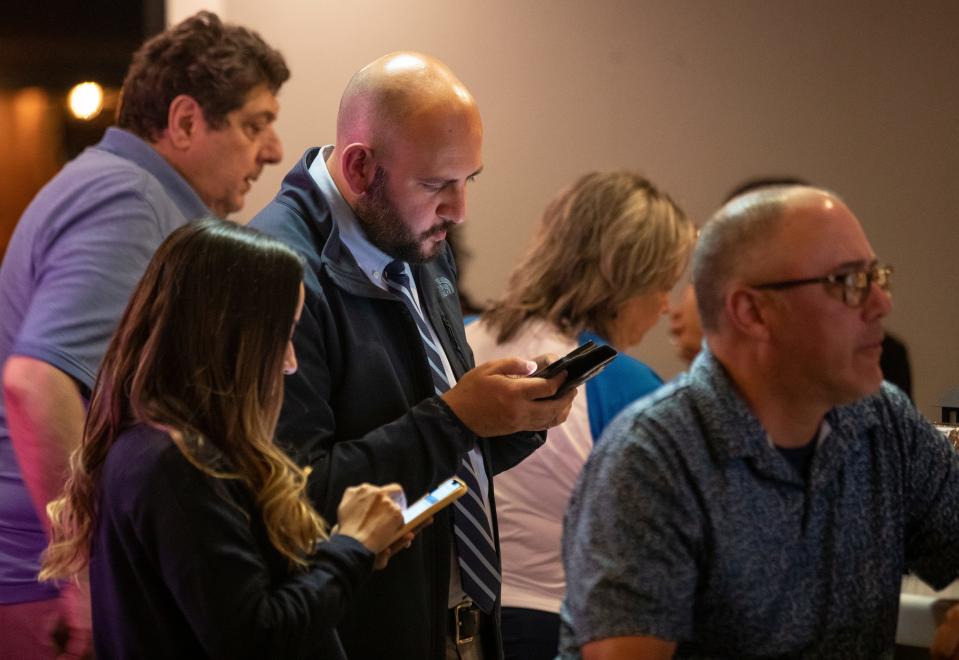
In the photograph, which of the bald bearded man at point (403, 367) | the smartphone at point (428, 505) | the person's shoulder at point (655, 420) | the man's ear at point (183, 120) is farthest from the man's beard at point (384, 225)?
the man's ear at point (183, 120)

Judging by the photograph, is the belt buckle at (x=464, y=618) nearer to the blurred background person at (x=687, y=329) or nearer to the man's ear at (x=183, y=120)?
the man's ear at (x=183, y=120)

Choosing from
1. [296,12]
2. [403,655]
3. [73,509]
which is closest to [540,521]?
[403,655]

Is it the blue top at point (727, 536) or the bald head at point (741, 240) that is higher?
the bald head at point (741, 240)

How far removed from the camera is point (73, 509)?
1.59 m

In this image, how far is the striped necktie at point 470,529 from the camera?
6.68 ft

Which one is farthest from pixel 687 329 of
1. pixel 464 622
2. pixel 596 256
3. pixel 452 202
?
pixel 464 622

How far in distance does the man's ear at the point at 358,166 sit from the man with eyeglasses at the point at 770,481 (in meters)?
0.60

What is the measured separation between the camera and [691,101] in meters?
4.14

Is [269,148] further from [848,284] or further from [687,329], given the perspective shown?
[848,284]

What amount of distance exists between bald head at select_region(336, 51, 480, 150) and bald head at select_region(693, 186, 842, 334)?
54cm

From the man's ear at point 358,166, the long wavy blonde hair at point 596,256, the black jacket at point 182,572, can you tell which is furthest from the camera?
the long wavy blonde hair at point 596,256

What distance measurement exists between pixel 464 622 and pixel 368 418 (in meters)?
0.41

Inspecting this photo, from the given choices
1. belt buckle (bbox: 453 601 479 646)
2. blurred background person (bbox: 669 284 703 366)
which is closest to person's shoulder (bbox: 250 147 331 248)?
belt buckle (bbox: 453 601 479 646)

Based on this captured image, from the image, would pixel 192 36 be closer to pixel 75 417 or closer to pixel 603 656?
pixel 75 417
